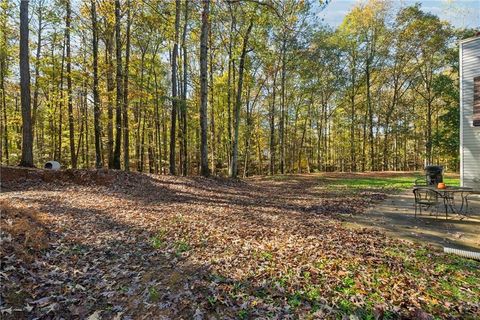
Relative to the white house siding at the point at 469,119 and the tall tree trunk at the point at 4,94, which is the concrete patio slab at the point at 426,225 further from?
the tall tree trunk at the point at 4,94

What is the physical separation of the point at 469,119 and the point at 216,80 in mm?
17104

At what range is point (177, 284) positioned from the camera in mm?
3553

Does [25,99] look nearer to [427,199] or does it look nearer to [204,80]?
[204,80]

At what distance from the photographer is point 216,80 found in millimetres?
22766

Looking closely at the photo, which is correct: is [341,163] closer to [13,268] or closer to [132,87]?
[132,87]

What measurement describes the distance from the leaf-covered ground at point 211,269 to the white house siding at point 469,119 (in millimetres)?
7240

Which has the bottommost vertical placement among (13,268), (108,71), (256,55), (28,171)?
(13,268)

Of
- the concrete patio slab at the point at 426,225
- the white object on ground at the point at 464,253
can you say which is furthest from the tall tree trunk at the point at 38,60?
the white object on ground at the point at 464,253

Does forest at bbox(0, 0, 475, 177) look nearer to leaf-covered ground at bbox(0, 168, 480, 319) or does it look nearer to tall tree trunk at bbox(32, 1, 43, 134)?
tall tree trunk at bbox(32, 1, 43, 134)

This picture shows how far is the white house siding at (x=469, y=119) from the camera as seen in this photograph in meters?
10.2

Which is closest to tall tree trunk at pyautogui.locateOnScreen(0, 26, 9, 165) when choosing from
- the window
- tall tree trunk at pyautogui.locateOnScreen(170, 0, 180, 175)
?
tall tree trunk at pyautogui.locateOnScreen(170, 0, 180, 175)

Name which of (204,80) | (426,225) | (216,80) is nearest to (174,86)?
(204,80)

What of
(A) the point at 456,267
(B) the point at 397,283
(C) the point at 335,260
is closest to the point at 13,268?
(C) the point at 335,260

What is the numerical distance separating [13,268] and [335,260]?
443 centimetres
